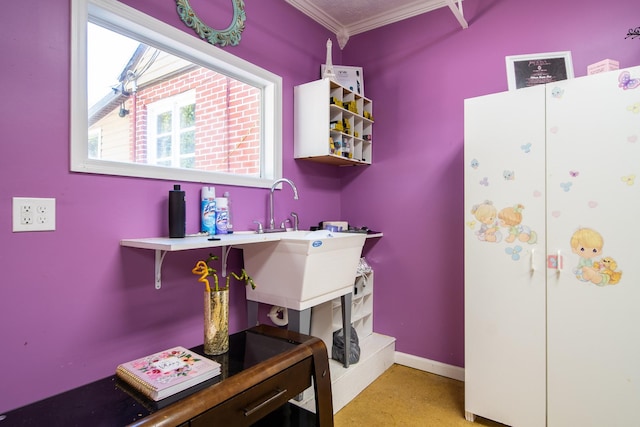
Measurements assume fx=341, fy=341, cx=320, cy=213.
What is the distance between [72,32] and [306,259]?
1402 mm

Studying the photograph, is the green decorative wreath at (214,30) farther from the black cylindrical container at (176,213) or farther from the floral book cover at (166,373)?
the floral book cover at (166,373)

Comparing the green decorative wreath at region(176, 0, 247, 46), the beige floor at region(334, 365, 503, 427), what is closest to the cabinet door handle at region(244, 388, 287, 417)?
the beige floor at region(334, 365, 503, 427)

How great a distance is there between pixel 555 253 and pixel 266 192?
1.70 metres

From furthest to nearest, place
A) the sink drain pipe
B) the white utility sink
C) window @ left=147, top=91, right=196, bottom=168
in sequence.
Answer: the sink drain pipe < window @ left=147, top=91, right=196, bottom=168 < the white utility sink

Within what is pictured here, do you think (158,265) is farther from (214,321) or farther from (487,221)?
(487,221)

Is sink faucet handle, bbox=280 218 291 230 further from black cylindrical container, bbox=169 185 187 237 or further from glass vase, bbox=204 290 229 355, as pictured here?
glass vase, bbox=204 290 229 355

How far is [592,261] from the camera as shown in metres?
1.64

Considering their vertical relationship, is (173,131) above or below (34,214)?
above

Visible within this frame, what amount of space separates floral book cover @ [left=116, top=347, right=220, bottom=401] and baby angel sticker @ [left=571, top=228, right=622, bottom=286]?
1726 millimetres

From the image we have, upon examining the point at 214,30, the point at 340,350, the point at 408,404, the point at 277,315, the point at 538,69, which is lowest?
the point at 408,404

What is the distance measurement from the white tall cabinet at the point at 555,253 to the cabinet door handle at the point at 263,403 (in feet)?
4.15

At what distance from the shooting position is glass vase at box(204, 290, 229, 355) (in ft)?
4.70

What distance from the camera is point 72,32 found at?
1398 mm

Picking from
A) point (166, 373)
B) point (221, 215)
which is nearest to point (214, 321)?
point (166, 373)
